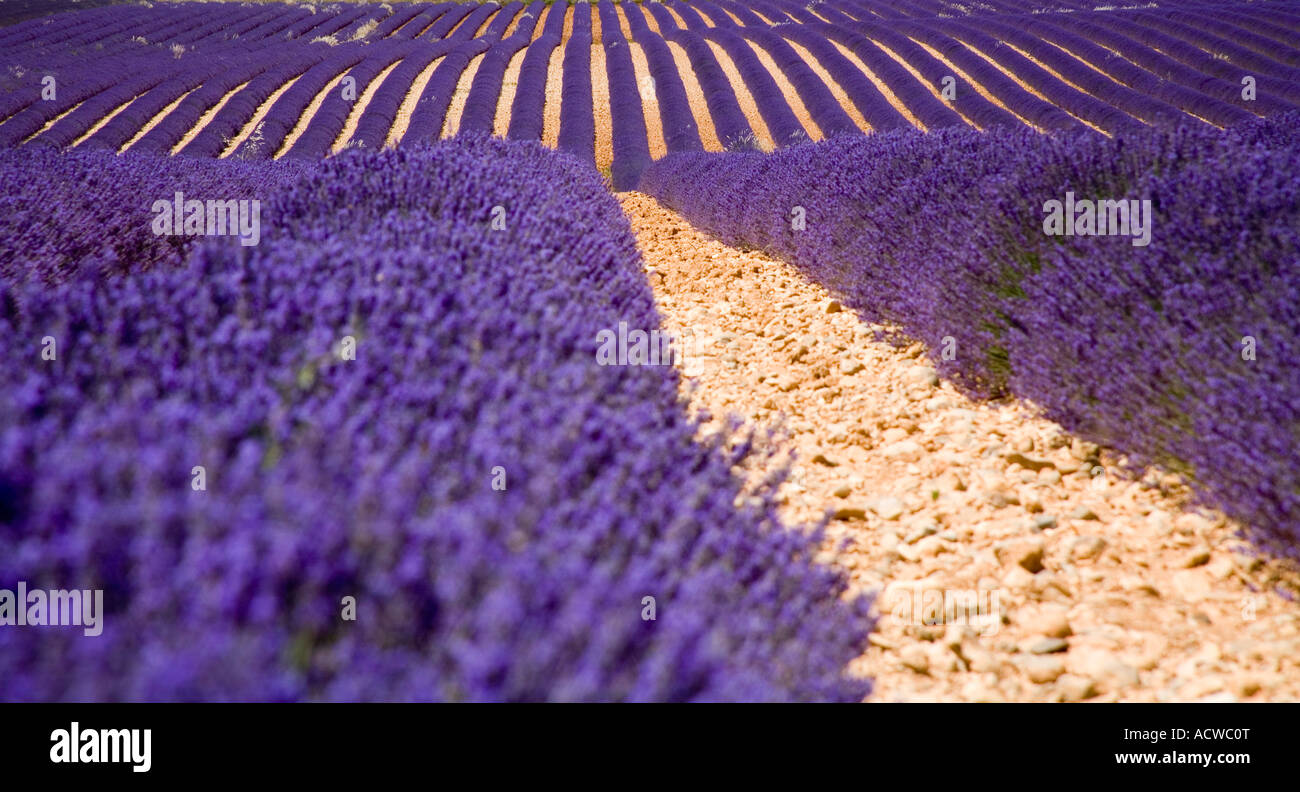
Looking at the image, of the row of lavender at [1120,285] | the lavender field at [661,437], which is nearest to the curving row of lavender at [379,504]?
the lavender field at [661,437]

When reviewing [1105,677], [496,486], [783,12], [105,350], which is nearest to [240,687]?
[496,486]

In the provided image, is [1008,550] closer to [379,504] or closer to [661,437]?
[661,437]

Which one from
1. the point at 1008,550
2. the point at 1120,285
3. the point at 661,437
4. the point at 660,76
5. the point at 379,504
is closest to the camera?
the point at 379,504

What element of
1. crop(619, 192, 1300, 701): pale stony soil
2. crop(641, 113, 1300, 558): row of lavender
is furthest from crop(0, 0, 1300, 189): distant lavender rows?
crop(619, 192, 1300, 701): pale stony soil

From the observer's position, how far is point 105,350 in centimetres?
150

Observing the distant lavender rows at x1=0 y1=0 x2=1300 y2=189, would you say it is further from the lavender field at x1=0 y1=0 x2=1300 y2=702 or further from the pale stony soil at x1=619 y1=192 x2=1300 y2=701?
the pale stony soil at x1=619 y1=192 x2=1300 y2=701

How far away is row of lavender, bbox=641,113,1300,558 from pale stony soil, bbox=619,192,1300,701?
145mm

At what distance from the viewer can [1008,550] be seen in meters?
2.24

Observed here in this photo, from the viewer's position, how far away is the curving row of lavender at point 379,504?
34.9 inches

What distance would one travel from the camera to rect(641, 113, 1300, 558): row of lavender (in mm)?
2023

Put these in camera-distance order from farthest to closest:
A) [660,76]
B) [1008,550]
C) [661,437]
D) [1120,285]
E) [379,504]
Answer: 1. [660,76]
2. [1120,285]
3. [1008,550]
4. [661,437]
5. [379,504]

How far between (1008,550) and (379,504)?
6.14 feet

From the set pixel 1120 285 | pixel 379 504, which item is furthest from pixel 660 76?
pixel 379 504
